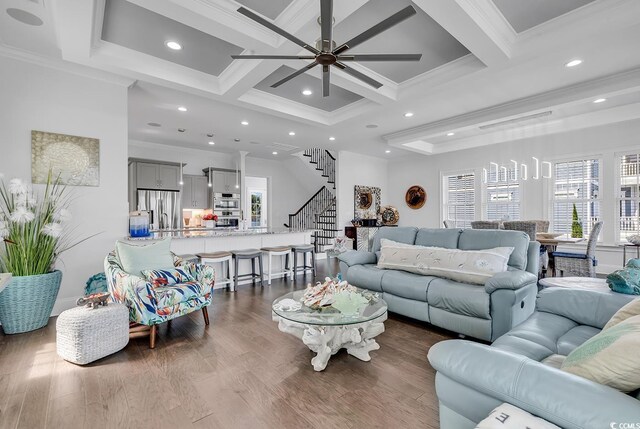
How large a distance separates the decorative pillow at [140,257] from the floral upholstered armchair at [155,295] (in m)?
0.10

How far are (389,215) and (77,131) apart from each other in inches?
293

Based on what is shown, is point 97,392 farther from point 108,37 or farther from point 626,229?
point 626,229

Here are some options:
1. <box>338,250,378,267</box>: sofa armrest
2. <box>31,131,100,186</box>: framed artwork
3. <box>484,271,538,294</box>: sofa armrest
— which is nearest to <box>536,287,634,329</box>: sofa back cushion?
<box>484,271,538,294</box>: sofa armrest

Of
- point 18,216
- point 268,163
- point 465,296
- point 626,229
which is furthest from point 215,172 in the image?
point 626,229

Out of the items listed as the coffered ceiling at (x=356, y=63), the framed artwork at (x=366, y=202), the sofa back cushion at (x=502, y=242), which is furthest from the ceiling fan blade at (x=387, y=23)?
the framed artwork at (x=366, y=202)

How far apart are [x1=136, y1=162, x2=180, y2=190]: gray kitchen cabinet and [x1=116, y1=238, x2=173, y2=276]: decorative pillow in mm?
4278

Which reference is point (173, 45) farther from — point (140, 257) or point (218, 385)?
point (218, 385)

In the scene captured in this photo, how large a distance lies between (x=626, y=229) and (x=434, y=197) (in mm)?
3892

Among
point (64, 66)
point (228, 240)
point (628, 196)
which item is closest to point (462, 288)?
point (228, 240)

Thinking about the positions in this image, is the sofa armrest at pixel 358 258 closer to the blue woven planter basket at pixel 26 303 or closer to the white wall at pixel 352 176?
the blue woven planter basket at pixel 26 303

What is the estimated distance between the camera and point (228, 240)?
16.7 ft

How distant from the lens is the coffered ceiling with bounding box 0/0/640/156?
2.71 metres

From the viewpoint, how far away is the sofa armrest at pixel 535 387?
85 cm

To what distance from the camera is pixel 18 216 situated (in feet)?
9.00
